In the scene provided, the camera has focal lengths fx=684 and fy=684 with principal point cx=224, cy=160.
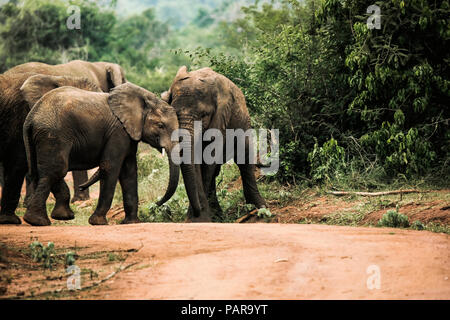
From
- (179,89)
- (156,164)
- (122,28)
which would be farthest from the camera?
(122,28)

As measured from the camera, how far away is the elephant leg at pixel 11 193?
33.6 ft

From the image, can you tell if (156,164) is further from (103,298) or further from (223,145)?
(103,298)

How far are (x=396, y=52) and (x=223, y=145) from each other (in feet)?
10.5

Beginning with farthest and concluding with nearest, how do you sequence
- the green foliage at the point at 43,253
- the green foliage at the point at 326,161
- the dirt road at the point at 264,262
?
the green foliage at the point at 326,161 → the green foliage at the point at 43,253 → the dirt road at the point at 264,262

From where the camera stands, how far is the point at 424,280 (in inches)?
215

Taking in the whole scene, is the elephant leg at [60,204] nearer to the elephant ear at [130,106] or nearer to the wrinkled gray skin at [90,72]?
the elephant ear at [130,106]

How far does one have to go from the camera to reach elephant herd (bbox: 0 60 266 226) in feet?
30.6

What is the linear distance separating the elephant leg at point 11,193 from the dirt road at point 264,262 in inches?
91.7

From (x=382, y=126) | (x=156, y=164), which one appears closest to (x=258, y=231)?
(x=382, y=126)

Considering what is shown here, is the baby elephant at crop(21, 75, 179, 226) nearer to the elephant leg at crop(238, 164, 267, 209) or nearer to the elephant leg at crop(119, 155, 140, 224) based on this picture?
the elephant leg at crop(119, 155, 140, 224)

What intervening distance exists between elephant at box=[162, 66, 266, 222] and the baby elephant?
30cm

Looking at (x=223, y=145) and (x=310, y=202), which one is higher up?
(x=223, y=145)

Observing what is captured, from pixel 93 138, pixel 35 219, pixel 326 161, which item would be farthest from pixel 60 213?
pixel 326 161

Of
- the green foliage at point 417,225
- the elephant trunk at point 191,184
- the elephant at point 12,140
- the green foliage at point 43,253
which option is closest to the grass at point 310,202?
the green foliage at point 417,225
